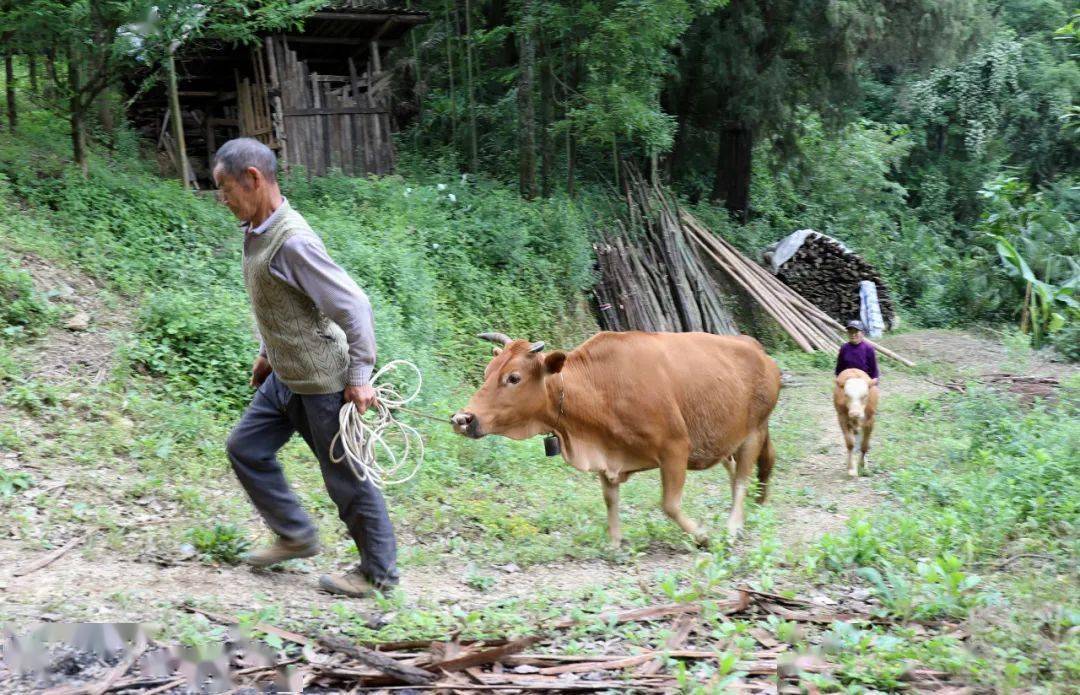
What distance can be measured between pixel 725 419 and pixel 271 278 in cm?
410

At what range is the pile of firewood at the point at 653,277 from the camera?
53.5ft

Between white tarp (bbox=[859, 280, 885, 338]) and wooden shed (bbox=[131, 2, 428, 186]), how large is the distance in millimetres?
9502

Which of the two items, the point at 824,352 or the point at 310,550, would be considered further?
the point at 824,352

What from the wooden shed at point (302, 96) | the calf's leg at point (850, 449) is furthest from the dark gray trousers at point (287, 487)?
the wooden shed at point (302, 96)

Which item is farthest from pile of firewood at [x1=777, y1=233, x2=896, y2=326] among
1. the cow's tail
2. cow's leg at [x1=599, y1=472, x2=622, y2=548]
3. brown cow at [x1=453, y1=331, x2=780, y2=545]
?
cow's leg at [x1=599, y1=472, x2=622, y2=548]

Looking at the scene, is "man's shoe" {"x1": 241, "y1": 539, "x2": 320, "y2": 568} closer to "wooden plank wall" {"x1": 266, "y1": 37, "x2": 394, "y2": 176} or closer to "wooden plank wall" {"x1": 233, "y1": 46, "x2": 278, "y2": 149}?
"wooden plank wall" {"x1": 266, "y1": 37, "x2": 394, "y2": 176}

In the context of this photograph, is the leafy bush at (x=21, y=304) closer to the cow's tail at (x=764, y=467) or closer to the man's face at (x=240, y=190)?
the man's face at (x=240, y=190)

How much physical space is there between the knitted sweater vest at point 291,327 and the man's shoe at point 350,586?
103 cm

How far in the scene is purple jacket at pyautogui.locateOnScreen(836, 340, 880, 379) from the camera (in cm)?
1138

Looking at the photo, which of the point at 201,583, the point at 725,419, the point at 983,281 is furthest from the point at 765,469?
the point at 983,281

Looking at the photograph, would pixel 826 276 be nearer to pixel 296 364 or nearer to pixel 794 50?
pixel 794 50

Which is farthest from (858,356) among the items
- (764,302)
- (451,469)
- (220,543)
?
(220,543)

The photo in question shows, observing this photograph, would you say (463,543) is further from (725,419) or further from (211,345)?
(211,345)

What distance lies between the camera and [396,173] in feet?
56.5
